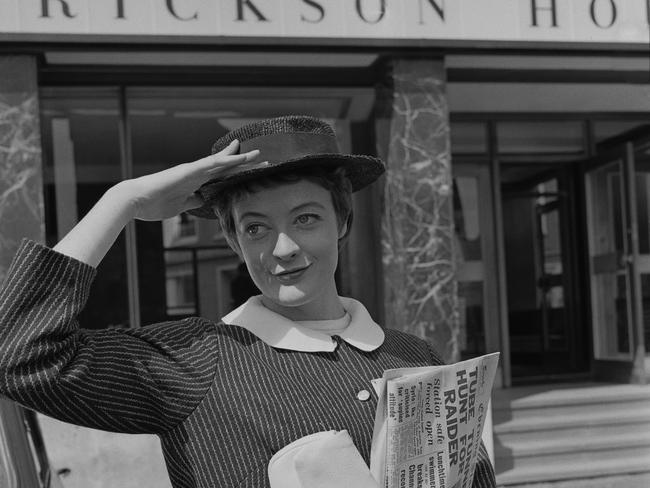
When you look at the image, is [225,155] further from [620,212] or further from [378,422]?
[620,212]

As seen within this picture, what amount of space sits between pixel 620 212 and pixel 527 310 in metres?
2.16

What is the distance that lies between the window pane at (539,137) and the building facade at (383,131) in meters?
0.01

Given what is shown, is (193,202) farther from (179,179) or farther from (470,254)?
(470,254)

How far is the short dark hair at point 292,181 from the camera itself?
142 cm

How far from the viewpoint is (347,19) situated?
5230 millimetres

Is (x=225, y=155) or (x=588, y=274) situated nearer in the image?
(x=225, y=155)

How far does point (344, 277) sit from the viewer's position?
21.5ft

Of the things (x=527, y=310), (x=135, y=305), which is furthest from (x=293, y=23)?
(x=527, y=310)

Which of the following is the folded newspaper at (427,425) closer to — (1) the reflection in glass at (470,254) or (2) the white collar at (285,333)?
(2) the white collar at (285,333)

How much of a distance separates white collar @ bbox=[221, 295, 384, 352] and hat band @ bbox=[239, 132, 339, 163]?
0.27 meters

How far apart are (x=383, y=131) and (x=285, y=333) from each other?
4226 millimetres

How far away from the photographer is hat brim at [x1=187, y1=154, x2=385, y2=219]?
1.38 m

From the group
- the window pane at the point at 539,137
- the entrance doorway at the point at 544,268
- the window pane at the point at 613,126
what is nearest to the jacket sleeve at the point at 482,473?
the window pane at the point at 539,137

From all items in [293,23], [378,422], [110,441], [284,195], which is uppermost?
[293,23]
